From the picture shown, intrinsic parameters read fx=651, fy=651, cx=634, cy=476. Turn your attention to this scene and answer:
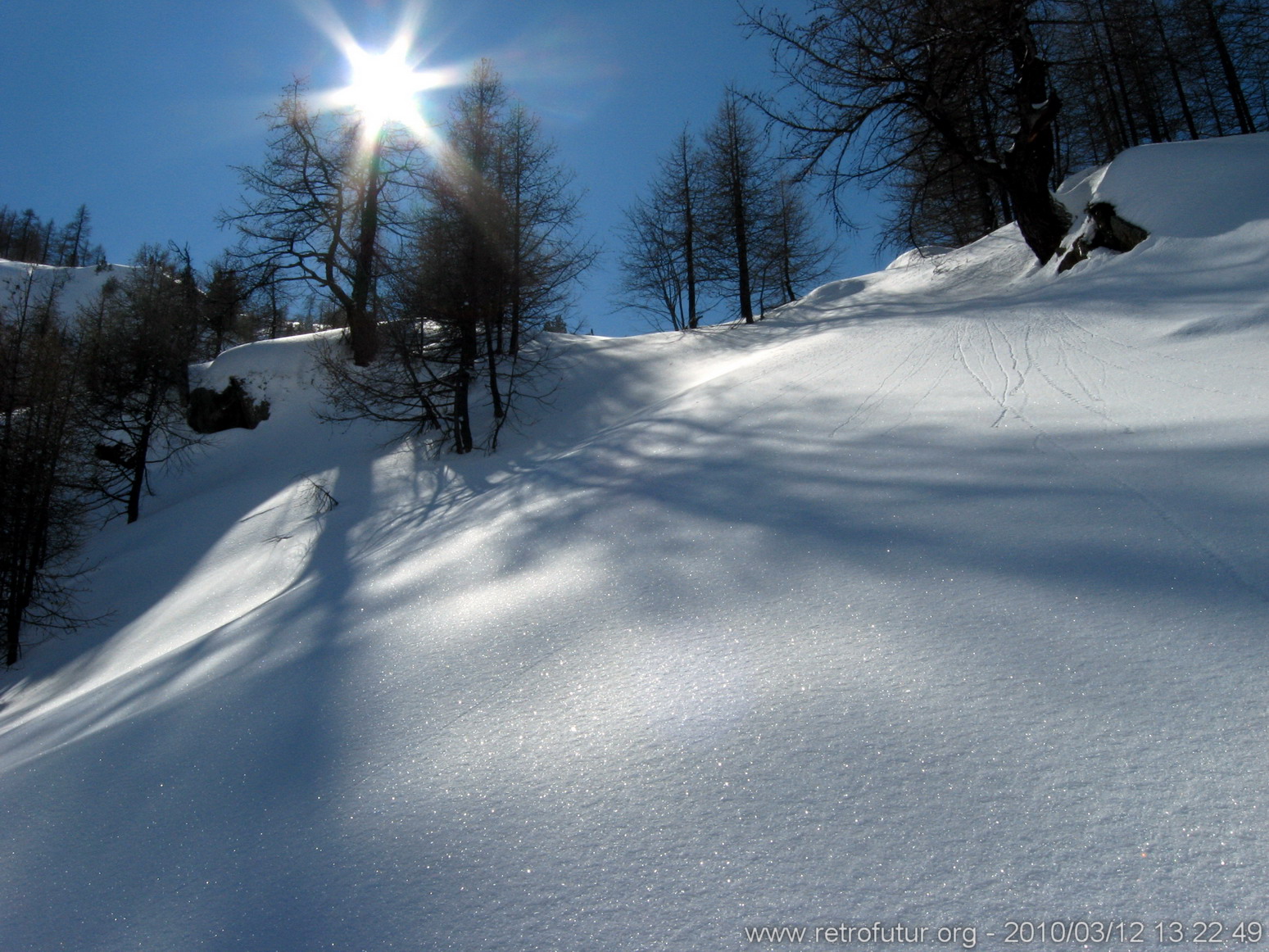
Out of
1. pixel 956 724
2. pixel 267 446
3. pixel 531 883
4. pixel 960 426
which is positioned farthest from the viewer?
pixel 267 446

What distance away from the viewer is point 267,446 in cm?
1454

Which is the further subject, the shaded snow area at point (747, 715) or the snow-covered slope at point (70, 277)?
the snow-covered slope at point (70, 277)

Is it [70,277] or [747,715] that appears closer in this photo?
[747,715]

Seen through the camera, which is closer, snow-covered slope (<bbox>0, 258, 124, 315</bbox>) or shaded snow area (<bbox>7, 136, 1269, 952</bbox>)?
shaded snow area (<bbox>7, 136, 1269, 952</bbox>)

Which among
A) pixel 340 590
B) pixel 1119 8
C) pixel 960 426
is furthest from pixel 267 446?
pixel 1119 8

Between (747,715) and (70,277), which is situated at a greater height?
(70,277)

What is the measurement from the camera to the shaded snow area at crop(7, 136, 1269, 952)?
1.38 m

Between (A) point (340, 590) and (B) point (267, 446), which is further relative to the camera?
(B) point (267, 446)

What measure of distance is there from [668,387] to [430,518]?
21.7 ft

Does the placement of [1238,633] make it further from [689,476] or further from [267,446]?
[267,446]

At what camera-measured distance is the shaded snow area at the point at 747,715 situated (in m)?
1.38

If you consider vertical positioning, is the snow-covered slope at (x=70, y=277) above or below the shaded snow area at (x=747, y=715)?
above

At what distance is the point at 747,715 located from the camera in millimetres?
1880

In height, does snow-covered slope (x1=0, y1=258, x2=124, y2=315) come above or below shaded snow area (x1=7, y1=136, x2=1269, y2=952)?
above
